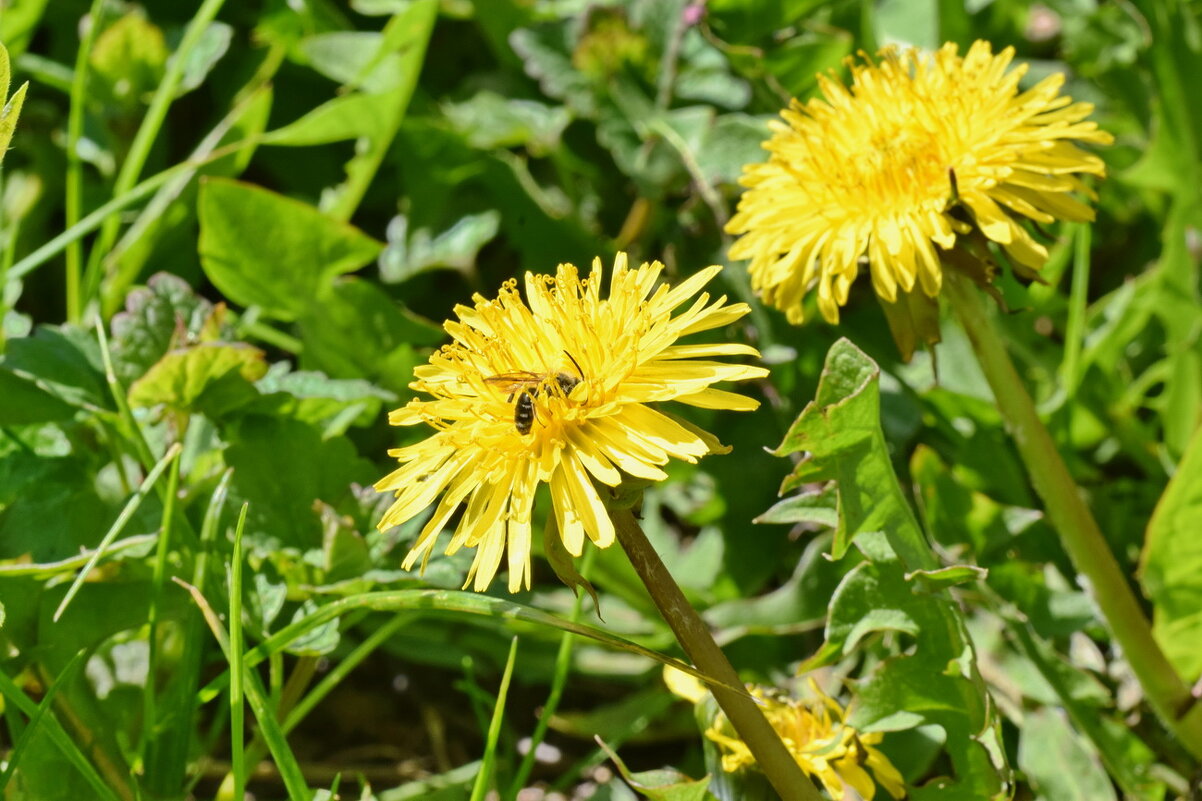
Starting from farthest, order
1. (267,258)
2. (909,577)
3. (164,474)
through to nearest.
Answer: (267,258)
(164,474)
(909,577)

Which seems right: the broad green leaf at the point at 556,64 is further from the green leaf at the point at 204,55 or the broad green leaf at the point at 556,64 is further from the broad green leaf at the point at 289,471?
the broad green leaf at the point at 289,471

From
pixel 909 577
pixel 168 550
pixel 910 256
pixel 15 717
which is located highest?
pixel 910 256

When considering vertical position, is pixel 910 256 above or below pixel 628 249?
above

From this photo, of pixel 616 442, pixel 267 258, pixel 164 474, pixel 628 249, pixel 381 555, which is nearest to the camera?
pixel 616 442

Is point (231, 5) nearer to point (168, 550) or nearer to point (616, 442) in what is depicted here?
point (168, 550)

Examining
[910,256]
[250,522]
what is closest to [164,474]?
[250,522]

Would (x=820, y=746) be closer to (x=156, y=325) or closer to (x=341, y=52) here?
(x=156, y=325)
